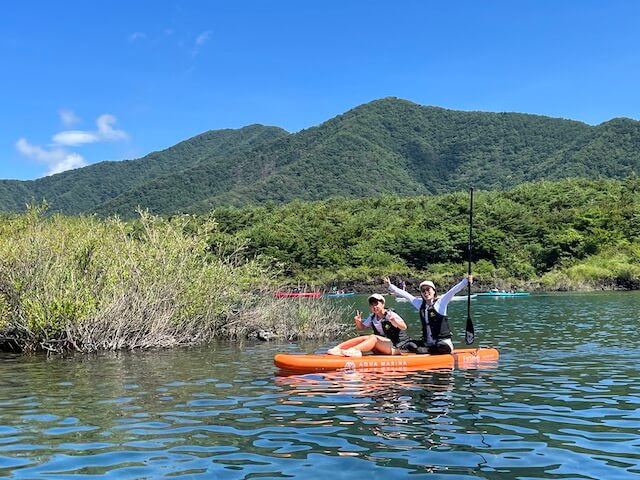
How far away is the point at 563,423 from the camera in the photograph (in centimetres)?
920

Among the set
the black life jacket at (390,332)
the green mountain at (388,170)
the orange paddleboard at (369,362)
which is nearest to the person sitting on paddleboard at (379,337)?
the black life jacket at (390,332)

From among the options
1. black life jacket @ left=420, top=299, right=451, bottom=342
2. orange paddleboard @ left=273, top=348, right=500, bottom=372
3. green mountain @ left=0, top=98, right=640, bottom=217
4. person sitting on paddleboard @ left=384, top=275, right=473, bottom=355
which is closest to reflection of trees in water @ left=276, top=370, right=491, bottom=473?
orange paddleboard @ left=273, top=348, right=500, bottom=372

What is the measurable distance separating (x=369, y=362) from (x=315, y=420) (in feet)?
14.6

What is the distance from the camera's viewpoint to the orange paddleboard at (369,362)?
44.3ft

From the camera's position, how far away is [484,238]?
260 ft

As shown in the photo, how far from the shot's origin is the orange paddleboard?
13.5 metres

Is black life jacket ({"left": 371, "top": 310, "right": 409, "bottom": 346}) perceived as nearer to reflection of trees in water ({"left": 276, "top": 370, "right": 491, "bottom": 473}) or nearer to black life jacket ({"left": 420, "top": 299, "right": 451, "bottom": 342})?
black life jacket ({"left": 420, "top": 299, "right": 451, "bottom": 342})

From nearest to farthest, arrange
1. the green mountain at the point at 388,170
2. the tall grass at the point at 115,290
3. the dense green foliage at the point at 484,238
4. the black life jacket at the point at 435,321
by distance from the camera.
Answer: the black life jacket at the point at 435,321
the tall grass at the point at 115,290
the dense green foliage at the point at 484,238
the green mountain at the point at 388,170

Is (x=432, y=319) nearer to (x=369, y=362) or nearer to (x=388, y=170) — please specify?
(x=369, y=362)

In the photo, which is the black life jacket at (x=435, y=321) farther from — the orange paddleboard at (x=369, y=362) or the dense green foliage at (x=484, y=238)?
the dense green foliage at (x=484, y=238)

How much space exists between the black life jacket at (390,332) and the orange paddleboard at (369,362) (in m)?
0.77

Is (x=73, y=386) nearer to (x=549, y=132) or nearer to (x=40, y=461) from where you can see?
(x=40, y=461)

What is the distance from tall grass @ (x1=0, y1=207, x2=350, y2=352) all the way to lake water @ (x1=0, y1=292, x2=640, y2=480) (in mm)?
1301

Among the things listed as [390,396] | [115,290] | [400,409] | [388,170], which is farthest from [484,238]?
[388,170]
